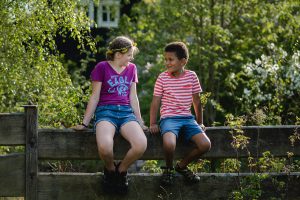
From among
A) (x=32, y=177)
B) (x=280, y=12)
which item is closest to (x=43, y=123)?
(x=32, y=177)

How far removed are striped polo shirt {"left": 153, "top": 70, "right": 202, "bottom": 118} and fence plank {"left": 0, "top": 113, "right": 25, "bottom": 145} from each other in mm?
1237

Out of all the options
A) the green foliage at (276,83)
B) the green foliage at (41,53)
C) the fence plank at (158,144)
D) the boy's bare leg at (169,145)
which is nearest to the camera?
the boy's bare leg at (169,145)

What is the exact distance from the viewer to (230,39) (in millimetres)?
15328

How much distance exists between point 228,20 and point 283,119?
402 cm

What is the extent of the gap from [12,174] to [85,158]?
2.16 ft

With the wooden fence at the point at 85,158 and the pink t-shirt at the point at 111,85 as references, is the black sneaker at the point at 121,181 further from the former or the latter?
the pink t-shirt at the point at 111,85

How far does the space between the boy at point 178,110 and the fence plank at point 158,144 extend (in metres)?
0.16

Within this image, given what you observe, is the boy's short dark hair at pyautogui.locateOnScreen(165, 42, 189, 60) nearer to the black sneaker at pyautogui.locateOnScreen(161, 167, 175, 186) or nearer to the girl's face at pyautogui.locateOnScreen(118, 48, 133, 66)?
the girl's face at pyautogui.locateOnScreen(118, 48, 133, 66)

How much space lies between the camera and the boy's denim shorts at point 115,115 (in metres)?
6.43

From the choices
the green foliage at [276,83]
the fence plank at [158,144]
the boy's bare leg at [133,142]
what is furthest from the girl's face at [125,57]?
the green foliage at [276,83]

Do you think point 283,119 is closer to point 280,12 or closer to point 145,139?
point 280,12

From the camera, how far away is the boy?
645 cm

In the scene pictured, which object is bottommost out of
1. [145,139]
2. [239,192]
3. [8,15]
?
[239,192]

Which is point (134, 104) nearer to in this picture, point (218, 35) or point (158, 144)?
point (158, 144)
